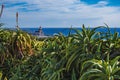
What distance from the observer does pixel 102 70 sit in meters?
5.85

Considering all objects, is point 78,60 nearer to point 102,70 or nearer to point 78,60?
point 78,60

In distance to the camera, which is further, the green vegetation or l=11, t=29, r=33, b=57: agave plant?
l=11, t=29, r=33, b=57: agave plant

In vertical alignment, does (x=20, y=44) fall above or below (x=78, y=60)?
below

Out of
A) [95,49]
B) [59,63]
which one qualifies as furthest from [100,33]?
[59,63]

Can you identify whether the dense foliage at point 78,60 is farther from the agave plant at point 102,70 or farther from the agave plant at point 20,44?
the agave plant at point 20,44

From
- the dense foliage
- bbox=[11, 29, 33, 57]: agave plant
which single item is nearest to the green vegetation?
the dense foliage

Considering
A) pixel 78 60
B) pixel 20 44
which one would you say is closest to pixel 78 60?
pixel 78 60

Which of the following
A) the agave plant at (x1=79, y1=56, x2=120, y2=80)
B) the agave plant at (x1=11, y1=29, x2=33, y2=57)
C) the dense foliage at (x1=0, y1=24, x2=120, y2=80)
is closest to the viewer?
the agave plant at (x1=79, y1=56, x2=120, y2=80)

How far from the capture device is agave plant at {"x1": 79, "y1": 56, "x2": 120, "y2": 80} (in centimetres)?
573

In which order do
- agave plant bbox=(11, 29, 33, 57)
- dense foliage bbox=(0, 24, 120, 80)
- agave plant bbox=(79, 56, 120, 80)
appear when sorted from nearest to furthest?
agave plant bbox=(79, 56, 120, 80)
dense foliage bbox=(0, 24, 120, 80)
agave plant bbox=(11, 29, 33, 57)

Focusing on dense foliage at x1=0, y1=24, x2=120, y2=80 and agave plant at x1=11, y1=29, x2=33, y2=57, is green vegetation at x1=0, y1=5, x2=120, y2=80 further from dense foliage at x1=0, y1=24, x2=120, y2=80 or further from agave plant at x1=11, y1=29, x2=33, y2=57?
agave plant at x1=11, y1=29, x2=33, y2=57

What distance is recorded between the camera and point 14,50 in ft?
32.9

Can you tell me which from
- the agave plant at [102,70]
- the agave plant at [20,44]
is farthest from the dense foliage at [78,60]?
the agave plant at [20,44]

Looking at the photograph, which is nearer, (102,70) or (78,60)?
(102,70)
